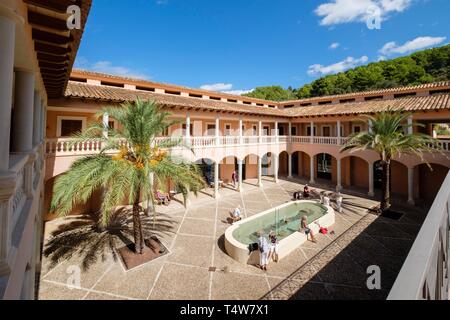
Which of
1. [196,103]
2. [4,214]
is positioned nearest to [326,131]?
[196,103]

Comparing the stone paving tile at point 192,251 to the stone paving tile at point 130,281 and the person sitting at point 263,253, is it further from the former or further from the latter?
the person sitting at point 263,253

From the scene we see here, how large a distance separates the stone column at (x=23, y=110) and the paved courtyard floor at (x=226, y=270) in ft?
17.3

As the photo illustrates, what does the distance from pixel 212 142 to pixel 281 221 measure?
27.5 ft

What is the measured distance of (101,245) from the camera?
11.2m

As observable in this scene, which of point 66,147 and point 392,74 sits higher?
point 392,74

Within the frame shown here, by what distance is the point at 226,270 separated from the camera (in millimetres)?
9453

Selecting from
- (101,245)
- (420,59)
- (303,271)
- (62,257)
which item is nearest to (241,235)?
(303,271)

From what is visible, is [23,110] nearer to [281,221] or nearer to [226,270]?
[226,270]

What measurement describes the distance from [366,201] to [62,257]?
19.9 metres

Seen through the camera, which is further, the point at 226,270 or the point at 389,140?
the point at 389,140

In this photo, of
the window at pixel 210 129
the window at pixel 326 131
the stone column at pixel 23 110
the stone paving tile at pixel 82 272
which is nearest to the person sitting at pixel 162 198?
the stone paving tile at pixel 82 272

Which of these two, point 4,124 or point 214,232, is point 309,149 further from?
point 4,124

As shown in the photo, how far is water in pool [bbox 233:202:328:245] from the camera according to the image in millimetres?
12425

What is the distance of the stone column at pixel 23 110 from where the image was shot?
5.95m
